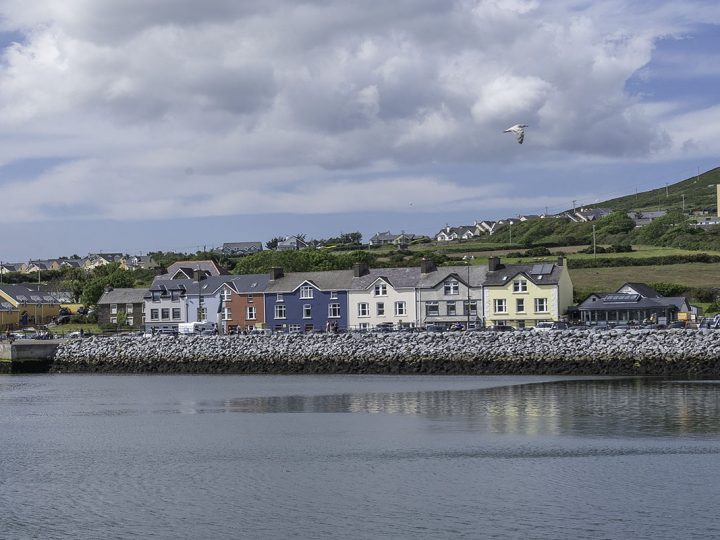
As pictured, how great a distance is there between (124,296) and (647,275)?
49154 mm

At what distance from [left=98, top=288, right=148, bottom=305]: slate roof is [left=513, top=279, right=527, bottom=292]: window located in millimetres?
35674

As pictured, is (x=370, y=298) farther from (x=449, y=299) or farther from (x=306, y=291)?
(x=449, y=299)

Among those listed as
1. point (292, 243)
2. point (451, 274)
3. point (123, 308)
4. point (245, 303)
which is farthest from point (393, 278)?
point (292, 243)

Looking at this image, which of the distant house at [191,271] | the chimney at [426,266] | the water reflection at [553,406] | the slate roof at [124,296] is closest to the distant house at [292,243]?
the distant house at [191,271]

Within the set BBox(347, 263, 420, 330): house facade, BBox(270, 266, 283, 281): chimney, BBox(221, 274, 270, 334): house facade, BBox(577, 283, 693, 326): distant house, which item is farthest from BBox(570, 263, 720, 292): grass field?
BBox(221, 274, 270, 334): house facade

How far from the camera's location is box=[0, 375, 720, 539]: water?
22.4 meters

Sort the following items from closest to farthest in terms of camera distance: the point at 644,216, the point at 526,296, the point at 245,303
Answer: the point at 526,296, the point at 245,303, the point at 644,216

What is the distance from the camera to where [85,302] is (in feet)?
372

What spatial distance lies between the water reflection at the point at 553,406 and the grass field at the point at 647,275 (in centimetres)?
4566

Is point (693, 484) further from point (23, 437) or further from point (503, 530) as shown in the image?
point (23, 437)

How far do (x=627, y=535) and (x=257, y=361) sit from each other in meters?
46.1

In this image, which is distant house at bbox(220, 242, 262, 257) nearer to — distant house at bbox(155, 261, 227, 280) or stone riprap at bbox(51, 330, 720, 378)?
distant house at bbox(155, 261, 227, 280)

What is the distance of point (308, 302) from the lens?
86312 mm

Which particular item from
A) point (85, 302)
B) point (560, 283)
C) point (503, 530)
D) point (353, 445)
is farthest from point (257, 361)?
point (85, 302)
